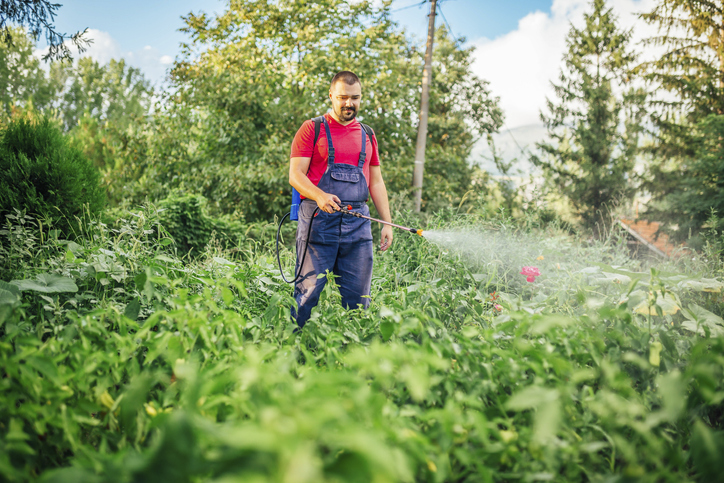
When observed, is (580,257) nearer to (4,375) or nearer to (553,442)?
(553,442)

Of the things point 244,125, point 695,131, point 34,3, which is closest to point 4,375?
point 34,3

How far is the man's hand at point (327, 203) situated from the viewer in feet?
8.75

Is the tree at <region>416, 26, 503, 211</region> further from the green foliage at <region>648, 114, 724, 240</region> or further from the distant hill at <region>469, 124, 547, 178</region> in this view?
the green foliage at <region>648, 114, 724, 240</region>

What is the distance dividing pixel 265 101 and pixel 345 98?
5.25m

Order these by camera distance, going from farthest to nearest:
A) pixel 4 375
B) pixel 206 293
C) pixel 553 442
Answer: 1. pixel 206 293
2. pixel 4 375
3. pixel 553 442

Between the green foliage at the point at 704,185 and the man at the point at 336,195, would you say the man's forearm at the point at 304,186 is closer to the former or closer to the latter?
the man at the point at 336,195

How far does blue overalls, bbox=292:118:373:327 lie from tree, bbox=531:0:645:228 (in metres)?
17.5

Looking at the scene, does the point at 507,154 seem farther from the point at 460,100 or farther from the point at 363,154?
the point at 363,154

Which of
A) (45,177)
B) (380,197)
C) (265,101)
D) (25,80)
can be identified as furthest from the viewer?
(25,80)

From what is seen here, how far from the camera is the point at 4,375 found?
164 cm

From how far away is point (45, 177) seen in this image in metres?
4.07

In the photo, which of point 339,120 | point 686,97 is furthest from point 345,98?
point 686,97

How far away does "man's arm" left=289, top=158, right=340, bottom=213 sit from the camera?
2682 millimetres

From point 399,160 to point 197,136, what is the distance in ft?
13.2
